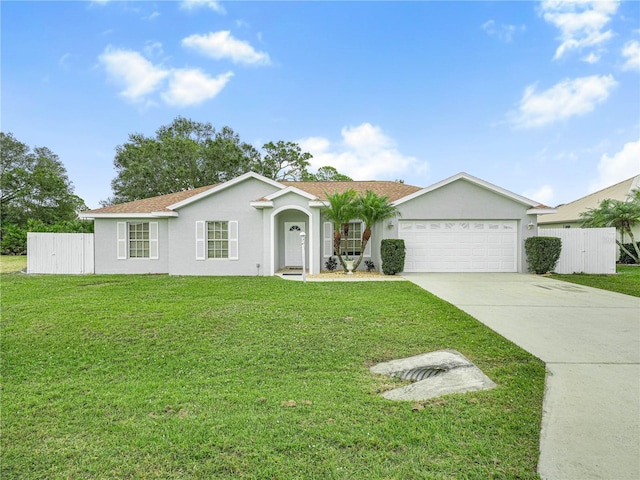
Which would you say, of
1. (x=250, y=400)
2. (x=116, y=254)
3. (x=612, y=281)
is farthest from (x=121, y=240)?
(x=612, y=281)

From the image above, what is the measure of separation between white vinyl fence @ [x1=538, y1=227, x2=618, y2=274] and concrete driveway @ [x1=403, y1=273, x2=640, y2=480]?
4.70 metres

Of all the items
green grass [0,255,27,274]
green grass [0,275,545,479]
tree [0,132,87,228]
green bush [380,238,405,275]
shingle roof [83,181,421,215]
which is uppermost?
tree [0,132,87,228]

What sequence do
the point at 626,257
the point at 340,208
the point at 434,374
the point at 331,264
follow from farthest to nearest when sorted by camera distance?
the point at 626,257 → the point at 331,264 → the point at 340,208 → the point at 434,374

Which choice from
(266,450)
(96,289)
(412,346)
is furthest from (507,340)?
(96,289)

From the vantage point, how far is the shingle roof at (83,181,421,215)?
1510 cm

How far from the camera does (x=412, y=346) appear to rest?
521 cm

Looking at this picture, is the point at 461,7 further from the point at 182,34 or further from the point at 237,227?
the point at 237,227

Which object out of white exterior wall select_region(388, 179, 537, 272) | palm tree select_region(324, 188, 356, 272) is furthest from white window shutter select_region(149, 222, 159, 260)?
white exterior wall select_region(388, 179, 537, 272)

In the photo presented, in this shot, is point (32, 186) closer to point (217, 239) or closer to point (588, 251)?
point (217, 239)

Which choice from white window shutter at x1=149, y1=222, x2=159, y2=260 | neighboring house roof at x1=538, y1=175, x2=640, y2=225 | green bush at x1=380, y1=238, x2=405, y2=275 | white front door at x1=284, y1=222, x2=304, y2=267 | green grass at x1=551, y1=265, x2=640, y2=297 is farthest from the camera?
neighboring house roof at x1=538, y1=175, x2=640, y2=225

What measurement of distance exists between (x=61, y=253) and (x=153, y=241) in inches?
166

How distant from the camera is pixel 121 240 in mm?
15195

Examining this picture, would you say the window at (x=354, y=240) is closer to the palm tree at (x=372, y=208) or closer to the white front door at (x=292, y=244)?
the palm tree at (x=372, y=208)

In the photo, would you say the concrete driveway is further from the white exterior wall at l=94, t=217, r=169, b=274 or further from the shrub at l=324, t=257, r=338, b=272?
the white exterior wall at l=94, t=217, r=169, b=274
